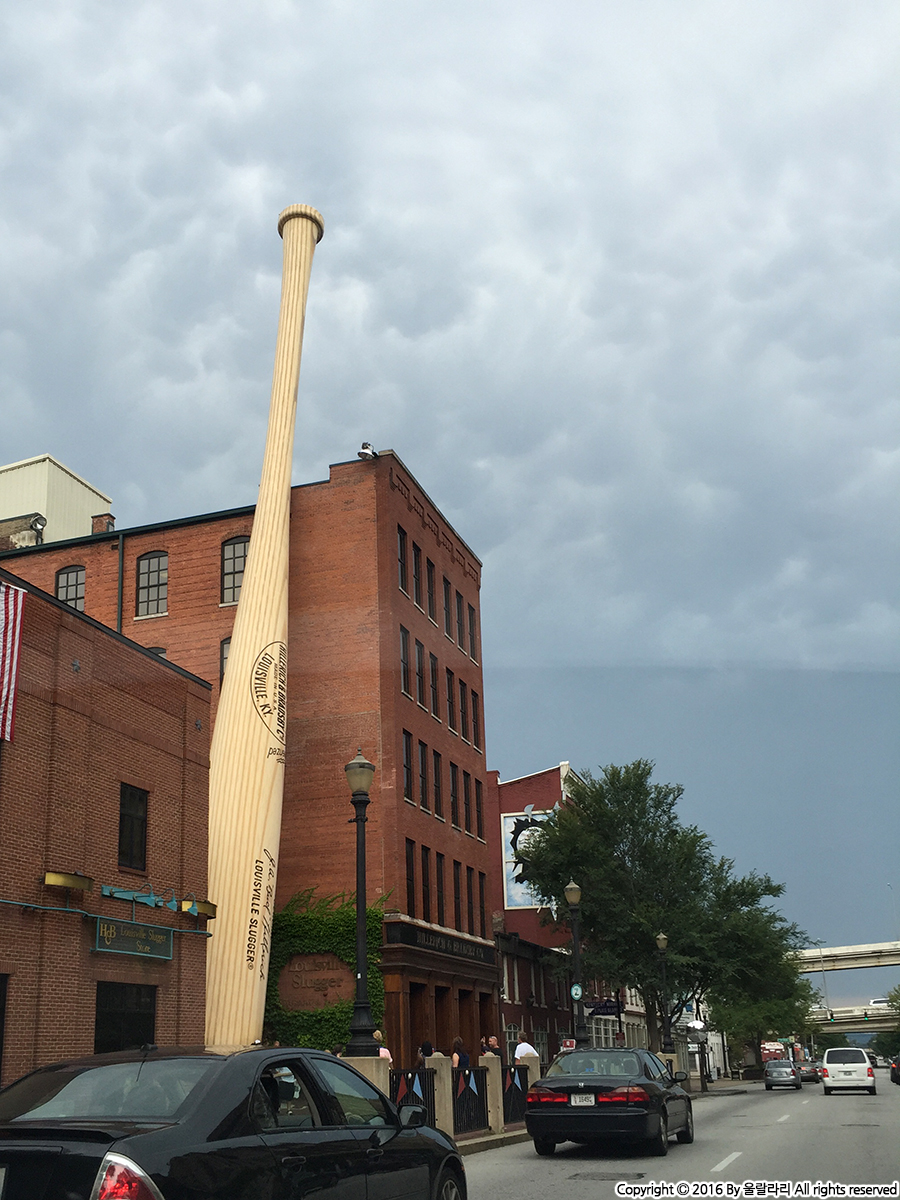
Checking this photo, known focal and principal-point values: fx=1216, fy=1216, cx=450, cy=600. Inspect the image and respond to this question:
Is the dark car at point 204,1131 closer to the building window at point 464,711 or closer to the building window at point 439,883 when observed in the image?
the building window at point 439,883

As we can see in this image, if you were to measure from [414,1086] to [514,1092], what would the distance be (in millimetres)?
5877

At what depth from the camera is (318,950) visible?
109 feet

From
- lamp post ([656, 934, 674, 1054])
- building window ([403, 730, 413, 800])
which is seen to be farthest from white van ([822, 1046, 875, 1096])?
building window ([403, 730, 413, 800])

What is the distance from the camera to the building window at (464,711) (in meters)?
43.8

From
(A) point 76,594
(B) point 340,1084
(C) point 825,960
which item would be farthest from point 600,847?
(C) point 825,960

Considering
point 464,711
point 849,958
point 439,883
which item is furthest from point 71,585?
point 849,958

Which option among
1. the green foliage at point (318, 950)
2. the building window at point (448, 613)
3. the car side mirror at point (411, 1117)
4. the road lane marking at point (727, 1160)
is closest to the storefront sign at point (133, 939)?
the green foliage at point (318, 950)

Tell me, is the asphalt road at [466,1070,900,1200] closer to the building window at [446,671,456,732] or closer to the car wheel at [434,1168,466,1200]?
the car wheel at [434,1168,466,1200]

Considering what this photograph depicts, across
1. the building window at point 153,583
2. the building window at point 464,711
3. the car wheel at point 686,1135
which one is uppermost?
the building window at point 153,583

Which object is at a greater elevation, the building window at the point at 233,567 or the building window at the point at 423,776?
the building window at the point at 233,567

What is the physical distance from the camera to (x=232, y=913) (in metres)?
25.8

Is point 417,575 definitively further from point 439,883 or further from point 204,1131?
point 204,1131

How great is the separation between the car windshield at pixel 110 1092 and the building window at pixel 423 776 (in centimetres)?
3104

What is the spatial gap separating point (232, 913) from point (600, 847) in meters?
25.4
